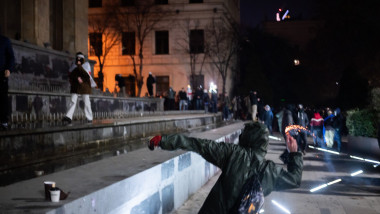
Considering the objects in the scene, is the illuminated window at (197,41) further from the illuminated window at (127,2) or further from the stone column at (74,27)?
the stone column at (74,27)

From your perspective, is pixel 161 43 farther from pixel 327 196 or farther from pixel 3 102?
pixel 3 102

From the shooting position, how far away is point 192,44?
45.9 metres

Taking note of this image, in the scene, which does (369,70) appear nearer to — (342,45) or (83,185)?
(342,45)

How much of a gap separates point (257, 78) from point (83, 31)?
30771 mm

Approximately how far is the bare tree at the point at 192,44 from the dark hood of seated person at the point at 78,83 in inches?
1360

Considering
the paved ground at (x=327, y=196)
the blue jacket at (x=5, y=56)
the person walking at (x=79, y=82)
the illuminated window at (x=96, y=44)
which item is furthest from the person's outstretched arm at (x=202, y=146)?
the illuminated window at (x=96, y=44)

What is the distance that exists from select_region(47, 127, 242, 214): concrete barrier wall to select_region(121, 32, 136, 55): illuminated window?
1517 inches

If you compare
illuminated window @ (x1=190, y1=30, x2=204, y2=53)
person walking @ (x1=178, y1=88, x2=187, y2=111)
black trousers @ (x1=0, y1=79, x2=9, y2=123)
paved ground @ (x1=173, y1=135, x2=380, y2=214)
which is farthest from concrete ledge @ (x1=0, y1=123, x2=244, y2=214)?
illuminated window @ (x1=190, y1=30, x2=204, y2=53)

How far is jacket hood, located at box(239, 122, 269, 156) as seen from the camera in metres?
3.77

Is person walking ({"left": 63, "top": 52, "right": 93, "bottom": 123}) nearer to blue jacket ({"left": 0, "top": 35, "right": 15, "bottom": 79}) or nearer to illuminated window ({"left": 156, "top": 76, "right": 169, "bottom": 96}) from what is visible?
blue jacket ({"left": 0, "top": 35, "right": 15, "bottom": 79})

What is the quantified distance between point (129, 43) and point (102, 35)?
3037 millimetres

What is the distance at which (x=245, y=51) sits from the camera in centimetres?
5444

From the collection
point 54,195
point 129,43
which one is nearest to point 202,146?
point 54,195

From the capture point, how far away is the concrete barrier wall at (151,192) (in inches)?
148
